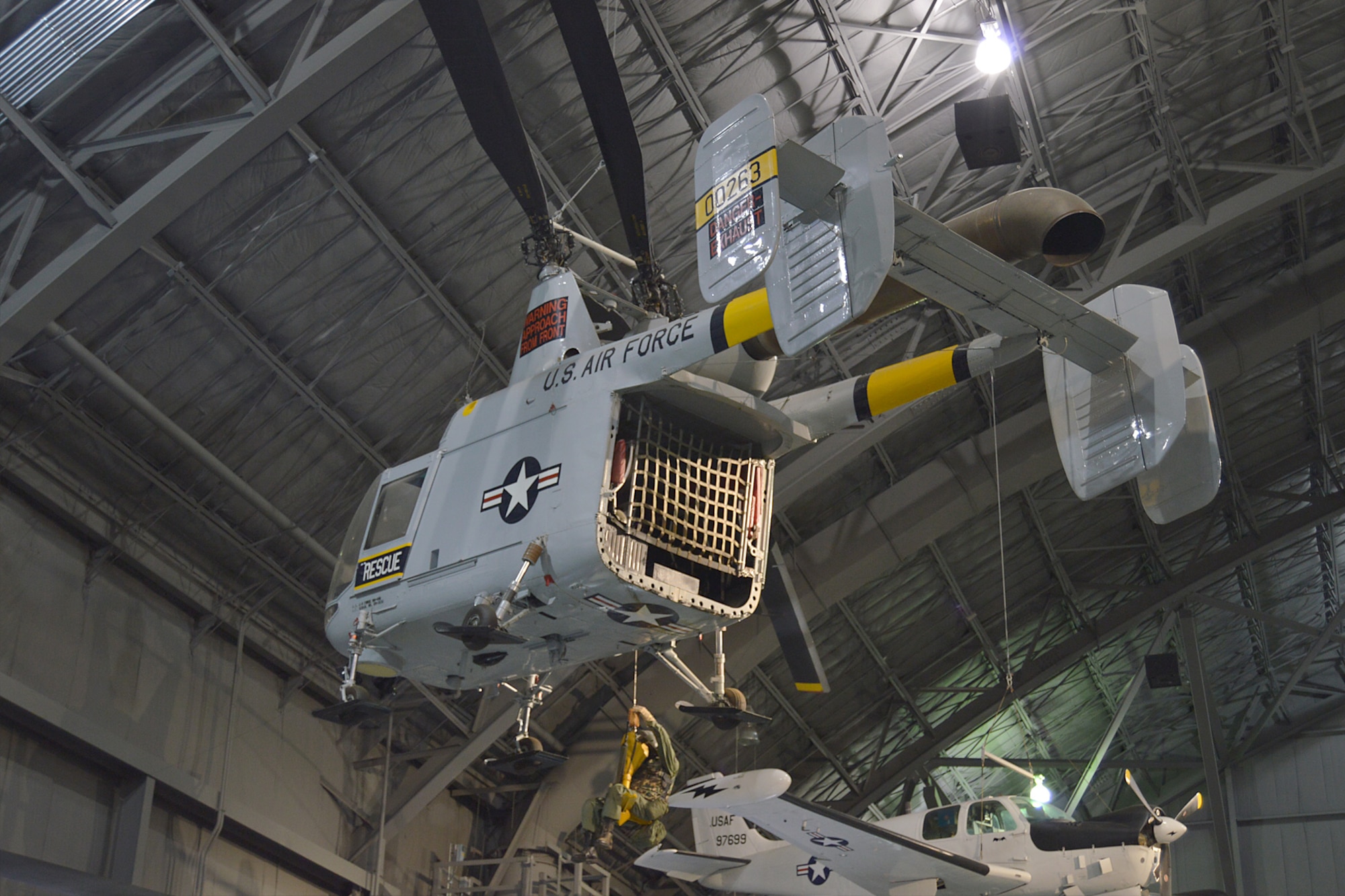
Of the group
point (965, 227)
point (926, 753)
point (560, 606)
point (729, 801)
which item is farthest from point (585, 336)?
point (926, 753)

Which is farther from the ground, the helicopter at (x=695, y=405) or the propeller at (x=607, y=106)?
the propeller at (x=607, y=106)

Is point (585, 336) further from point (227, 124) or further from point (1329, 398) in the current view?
point (1329, 398)

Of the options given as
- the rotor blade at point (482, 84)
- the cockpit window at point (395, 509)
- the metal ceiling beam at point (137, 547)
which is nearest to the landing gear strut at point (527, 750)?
the cockpit window at point (395, 509)

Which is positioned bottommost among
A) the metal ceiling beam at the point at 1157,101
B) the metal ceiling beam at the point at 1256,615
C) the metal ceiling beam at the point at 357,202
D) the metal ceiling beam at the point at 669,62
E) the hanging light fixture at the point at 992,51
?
the metal ceiling beam at the point at 1256,615

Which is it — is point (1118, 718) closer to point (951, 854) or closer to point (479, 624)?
point (951, 854)

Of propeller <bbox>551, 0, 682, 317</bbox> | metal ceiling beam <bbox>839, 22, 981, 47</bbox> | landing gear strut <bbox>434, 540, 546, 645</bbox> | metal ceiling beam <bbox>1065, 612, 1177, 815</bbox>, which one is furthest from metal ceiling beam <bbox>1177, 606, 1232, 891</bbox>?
landing gear strut <bbox>434, 540, 546, 645</bbox>

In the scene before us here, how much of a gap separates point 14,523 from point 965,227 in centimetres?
1065

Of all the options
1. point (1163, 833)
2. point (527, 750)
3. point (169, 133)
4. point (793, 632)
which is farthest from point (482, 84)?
point (1163, 833)

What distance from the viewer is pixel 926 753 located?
26359mm

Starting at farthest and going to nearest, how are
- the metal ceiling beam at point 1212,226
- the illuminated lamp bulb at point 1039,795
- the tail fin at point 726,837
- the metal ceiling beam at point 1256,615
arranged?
1. the metal ceiling beam at point 1256,615
2. the metal ceiling beam at point 1212,226
3. the tail fin at point 726,837
4. the illuminated lamp bulb at point 1039,795

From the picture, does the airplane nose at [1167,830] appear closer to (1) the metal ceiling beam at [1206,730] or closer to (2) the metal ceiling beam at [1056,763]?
(2) the metal ceiling beam at [1056,763]

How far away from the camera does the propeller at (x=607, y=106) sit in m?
8.51

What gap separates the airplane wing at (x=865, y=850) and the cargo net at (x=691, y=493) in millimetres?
2984

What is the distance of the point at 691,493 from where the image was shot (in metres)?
9.37
